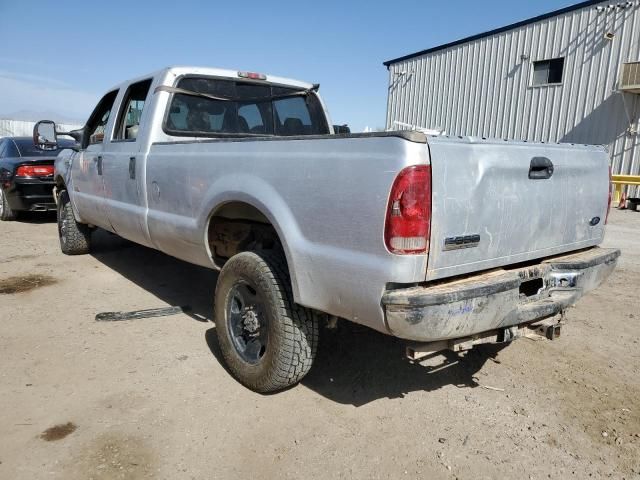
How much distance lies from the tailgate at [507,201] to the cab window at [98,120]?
403cm

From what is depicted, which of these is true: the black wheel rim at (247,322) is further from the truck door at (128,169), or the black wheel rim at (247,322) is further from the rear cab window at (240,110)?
the rear cab window at (240,110)

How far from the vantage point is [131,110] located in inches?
183

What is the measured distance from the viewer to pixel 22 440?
2467 mm

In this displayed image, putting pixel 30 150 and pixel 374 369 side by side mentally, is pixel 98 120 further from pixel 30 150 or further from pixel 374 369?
pixel 30 150

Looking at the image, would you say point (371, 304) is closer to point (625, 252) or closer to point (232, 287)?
point (232, 287)

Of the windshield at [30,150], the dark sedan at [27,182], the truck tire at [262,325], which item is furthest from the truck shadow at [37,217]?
the truck tire at [262,325]

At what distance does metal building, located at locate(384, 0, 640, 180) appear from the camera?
13977 mm

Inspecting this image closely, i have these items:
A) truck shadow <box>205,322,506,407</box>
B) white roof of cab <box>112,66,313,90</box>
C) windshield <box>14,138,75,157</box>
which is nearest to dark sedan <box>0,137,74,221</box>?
windshield <box>14,138,75,157</box>

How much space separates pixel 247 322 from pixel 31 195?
7.44 meters

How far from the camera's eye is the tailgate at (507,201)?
214 centimetres

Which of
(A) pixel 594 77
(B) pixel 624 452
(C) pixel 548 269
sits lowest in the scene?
(B) pixel 624 452

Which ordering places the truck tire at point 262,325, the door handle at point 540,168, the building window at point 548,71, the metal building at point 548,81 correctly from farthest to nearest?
the building window at point 548,71, the metal building at point 548,81, the truck tire at point 262,325, the door handle at point 540,168

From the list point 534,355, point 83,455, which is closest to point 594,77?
point 534,355

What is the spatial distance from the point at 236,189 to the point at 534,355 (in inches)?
96.6
